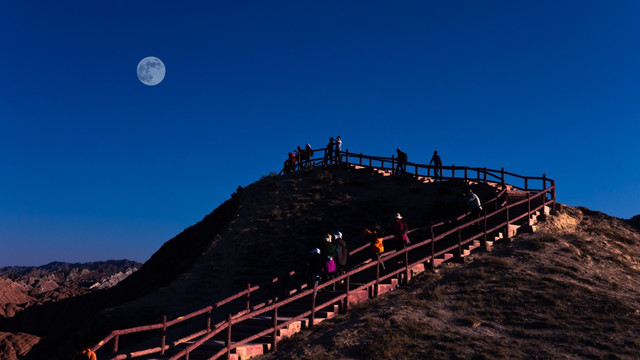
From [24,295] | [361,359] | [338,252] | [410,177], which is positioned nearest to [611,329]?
[361,359]

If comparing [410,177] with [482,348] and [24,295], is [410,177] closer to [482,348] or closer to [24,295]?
[482,348]

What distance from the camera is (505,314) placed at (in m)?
13.1

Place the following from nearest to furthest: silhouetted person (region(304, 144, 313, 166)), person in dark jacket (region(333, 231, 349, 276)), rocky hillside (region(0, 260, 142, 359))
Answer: person in dark jacket (region(333, 231, 349, 276)) → silhouetted person (region(304, 144, 313, 166)) → rocky hillside (region(0, 260, 142, 359))

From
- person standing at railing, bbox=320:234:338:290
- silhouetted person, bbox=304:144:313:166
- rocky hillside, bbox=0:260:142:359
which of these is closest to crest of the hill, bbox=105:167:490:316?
silhouetted person, bbox=304:144:313:166

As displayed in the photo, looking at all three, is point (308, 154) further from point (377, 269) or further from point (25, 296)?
point (25, 296)

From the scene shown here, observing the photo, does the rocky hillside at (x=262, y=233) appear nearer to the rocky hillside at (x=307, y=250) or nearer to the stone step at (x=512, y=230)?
the rocky hillside at (x=307, y=250)

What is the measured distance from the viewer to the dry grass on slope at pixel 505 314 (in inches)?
439

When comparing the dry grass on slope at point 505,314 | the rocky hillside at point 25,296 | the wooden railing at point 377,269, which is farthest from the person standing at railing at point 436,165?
the rocky hillside at point 25,296

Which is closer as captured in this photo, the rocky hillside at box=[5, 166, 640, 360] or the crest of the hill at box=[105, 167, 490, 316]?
the rocky hillside at box=[5, 166, 640, 360]

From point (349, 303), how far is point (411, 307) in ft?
5.68

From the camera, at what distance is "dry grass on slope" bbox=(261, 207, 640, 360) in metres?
11.1

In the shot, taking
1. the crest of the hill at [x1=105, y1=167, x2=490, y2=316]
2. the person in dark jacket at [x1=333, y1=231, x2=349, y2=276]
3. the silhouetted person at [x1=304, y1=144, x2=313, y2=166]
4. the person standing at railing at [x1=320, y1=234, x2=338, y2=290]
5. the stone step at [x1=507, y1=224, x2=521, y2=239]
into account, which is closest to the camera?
the person standing at railing at [x1=320, y1=234, x2=338, y2=290]

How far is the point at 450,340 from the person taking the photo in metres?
11.5

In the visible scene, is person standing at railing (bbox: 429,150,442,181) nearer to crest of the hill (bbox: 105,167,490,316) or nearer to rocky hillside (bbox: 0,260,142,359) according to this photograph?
crest of the hill (bbox: 105,167,490,316)
